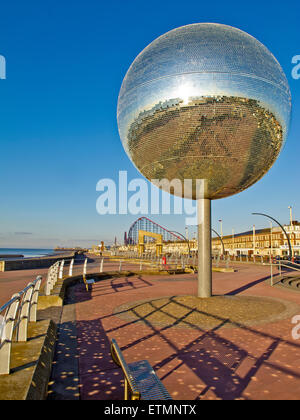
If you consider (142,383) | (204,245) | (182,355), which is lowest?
(182,355)

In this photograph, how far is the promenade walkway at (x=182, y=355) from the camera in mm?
3184

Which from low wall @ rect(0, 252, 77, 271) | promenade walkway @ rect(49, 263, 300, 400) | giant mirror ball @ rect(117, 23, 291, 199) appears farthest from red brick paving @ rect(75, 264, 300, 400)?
low wall @ rect(0, 252, 77, 271)

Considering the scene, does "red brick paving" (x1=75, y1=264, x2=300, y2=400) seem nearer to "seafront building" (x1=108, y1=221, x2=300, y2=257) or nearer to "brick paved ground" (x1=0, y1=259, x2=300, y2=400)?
"brick paved ground" (x1=0, y1=259, x2=300, y2=400)

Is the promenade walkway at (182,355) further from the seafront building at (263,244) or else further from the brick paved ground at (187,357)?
the seafront building at (263,244)

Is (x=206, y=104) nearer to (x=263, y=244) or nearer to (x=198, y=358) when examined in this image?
(x=198, y=358)

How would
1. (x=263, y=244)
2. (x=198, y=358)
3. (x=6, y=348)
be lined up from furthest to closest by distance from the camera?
1. (x=263, y=244)
2. (x=198, y=358)
3. (x=6, y=348)

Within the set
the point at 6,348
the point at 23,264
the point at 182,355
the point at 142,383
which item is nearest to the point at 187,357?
the point at 182,355

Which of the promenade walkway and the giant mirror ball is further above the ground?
the giant mirror ball

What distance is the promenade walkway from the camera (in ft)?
10.4

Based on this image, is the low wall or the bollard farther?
the low wall

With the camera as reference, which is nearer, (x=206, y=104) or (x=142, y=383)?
(x=142, y=383)

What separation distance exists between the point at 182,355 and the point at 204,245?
400 centimetres

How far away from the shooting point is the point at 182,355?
13.9 feet

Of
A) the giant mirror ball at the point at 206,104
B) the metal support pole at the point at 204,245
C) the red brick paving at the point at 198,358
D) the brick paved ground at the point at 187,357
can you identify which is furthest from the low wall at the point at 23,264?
the giant mirror ball at the point at 206,104
